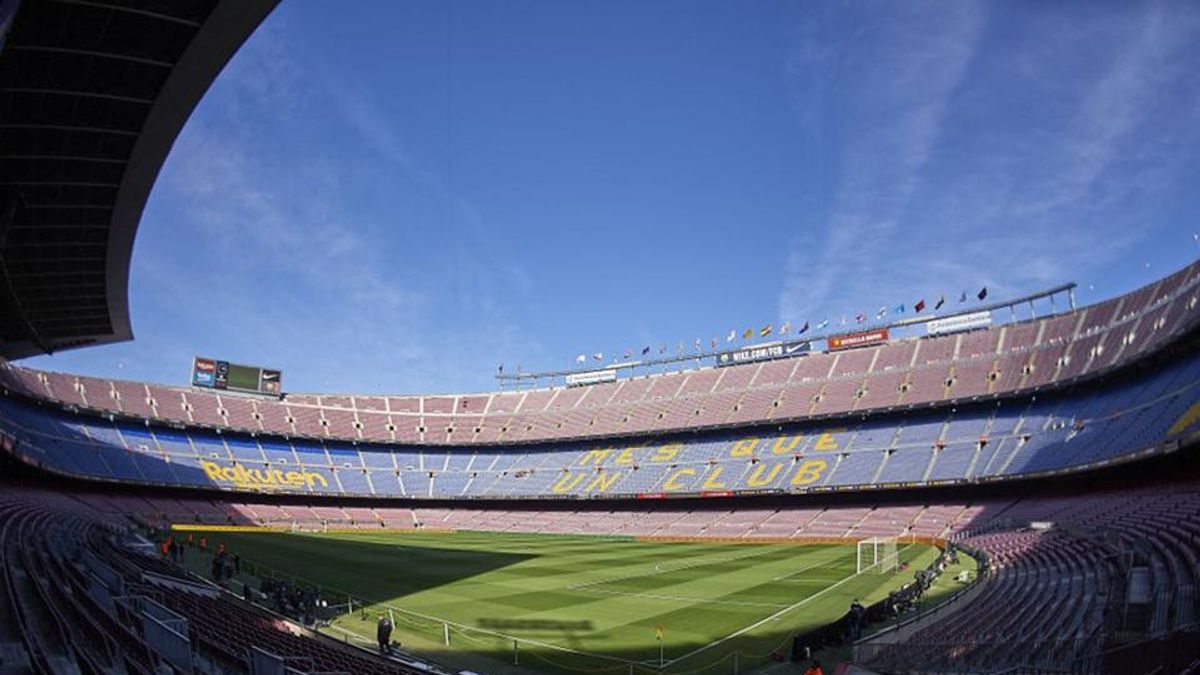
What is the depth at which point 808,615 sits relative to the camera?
83.7 feet

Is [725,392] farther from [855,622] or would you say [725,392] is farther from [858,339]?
[855,622]

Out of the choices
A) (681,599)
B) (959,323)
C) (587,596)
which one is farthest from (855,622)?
(959,323)

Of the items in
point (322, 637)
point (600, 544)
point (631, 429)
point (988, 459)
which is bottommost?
point (322, 637)

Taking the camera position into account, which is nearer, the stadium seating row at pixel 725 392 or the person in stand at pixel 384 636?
the person in stand at pixel 384 636

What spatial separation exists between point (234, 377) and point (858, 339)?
236 feet

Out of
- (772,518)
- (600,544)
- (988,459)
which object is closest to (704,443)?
(772,518)

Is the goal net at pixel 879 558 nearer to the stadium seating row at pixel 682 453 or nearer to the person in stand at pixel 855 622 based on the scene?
the stadium seating row at pixel 682 453

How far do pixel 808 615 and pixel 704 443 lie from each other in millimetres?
48172

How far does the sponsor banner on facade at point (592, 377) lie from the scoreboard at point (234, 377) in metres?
37.8

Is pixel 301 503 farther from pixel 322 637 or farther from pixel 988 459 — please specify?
pixel 988 459

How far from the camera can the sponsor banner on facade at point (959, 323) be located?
236ft

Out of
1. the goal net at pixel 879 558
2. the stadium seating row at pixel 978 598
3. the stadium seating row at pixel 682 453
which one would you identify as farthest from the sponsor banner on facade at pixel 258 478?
the goal net at pixel 879 558

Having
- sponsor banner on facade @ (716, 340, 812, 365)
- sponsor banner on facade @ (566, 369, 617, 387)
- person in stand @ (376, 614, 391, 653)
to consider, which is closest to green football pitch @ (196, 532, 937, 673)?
person in stand @ (376, 614, 391, 653)

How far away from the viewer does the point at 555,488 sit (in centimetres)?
7550
